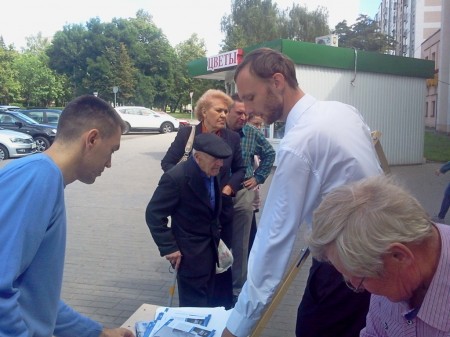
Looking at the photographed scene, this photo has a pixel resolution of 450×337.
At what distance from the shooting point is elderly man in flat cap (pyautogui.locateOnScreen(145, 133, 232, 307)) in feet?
11.6

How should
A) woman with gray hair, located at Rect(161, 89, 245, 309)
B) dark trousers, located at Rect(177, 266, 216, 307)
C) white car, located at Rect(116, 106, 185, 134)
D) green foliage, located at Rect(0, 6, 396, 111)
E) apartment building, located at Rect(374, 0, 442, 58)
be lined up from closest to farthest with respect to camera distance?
dark trousers, located at Rect(177, 266, 216, 307), woman with gray hair, located at Rect(161, 89, 245, 309), white car, located at Rect(116, 106, 185, 134), green foliage, located at Rect(0, 6, 396, 111), apartment building, located at Rect(374, 0, 442, 58)

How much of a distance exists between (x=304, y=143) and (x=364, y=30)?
55.3 meters

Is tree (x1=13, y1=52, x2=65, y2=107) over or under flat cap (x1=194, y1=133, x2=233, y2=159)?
over

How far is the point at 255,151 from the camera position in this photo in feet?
17.4

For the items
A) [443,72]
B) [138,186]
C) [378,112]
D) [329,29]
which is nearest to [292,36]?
[329,29]

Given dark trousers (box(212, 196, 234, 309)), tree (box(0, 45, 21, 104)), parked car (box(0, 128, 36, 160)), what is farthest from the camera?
tree (box(0, 45, 21, 104))

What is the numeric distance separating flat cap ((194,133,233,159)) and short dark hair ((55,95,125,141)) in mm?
1369

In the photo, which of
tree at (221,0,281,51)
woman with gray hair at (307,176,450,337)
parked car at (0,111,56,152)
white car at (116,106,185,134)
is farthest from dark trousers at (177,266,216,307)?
tree at (221,0,281,51)

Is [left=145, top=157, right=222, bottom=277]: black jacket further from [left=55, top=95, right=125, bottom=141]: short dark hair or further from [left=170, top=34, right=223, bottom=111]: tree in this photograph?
[left=170, top=34, right=223, bottom=111]: tree

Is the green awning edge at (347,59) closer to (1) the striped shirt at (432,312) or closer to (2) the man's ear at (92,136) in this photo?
(2) the man's ear at (92,136)

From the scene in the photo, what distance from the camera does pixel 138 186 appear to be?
11945 millimetres

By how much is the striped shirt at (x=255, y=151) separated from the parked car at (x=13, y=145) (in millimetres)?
13470

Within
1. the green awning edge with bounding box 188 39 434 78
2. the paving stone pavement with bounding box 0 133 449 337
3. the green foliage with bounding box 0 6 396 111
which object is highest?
the green foliage with bounding box 0 6 396 111

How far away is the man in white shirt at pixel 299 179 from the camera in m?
2.08
